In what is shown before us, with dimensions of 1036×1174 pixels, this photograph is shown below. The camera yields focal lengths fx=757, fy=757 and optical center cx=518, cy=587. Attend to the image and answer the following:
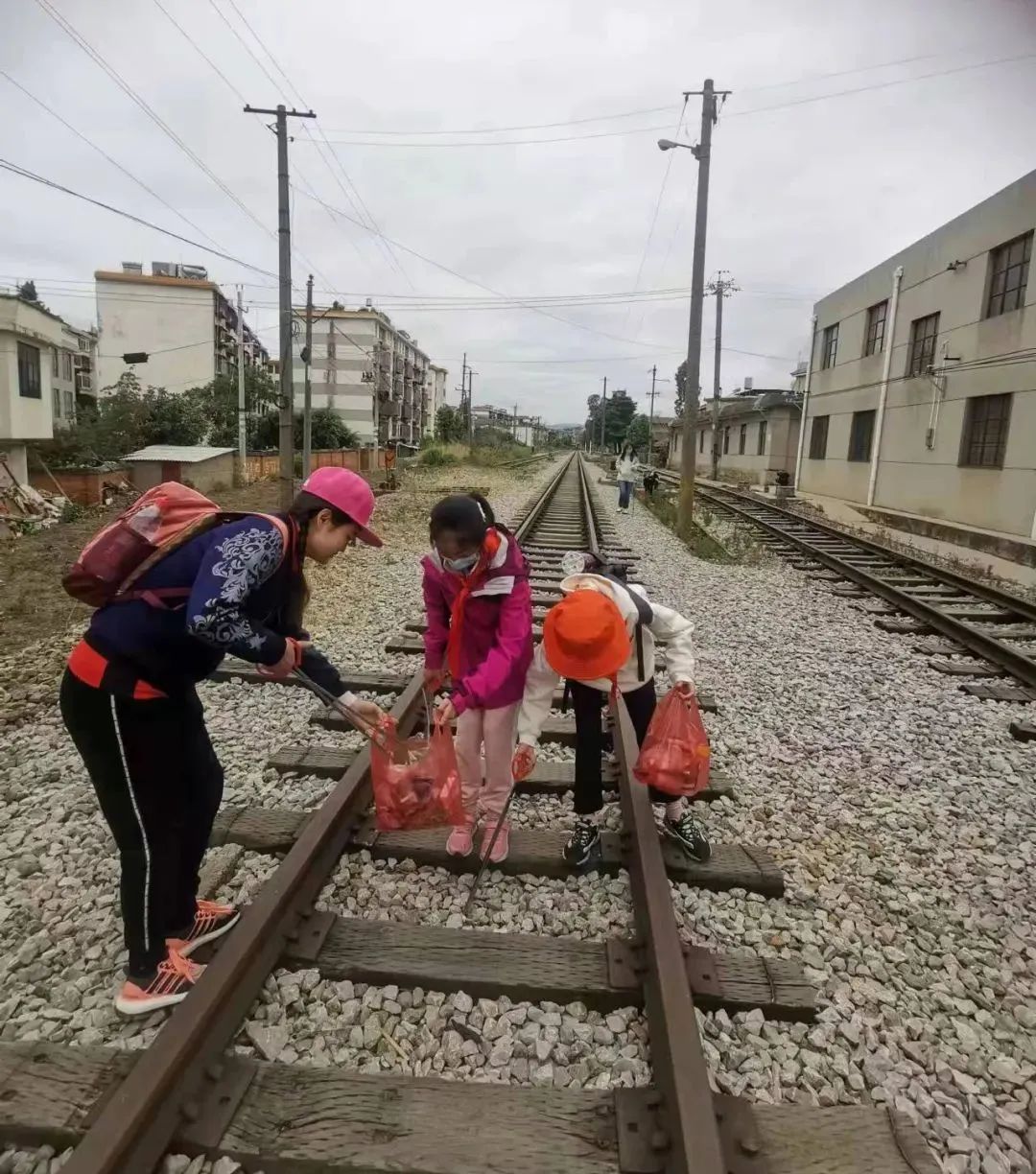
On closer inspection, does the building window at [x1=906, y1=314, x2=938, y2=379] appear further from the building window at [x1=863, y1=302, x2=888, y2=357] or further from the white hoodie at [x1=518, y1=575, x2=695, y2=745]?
the white hoodie at [x1=518, y1=575, x2=695, y2=745]

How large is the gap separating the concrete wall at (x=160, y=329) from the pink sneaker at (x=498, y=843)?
55.8 meters

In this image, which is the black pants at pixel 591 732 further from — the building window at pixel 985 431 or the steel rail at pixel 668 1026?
the building window at pixel 985 431

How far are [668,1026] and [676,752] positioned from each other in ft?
3.22

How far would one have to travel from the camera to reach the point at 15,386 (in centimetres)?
1720

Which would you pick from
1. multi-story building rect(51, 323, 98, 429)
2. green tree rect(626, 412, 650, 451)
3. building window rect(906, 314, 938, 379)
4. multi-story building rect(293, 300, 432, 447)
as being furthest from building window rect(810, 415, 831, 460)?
multi-story building rect(293, 300, 432, 447)

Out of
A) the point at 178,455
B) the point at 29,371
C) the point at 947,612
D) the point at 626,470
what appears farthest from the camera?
the point at 178,455

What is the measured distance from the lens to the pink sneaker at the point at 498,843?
10.1 feet

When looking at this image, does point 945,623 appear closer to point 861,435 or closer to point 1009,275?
point 1009,275

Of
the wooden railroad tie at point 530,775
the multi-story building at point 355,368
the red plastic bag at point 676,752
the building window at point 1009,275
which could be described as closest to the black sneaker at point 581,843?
the red plastic bag at point 676,752

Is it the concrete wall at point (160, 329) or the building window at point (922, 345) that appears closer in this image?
the building window at point (922, 345)

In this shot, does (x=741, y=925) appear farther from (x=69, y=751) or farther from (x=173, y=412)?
(x=173, y=412)

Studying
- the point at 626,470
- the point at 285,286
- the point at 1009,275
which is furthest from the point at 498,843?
the point at 1009,275

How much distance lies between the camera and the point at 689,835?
3127mm

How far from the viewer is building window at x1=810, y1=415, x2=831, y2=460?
81.6ft
